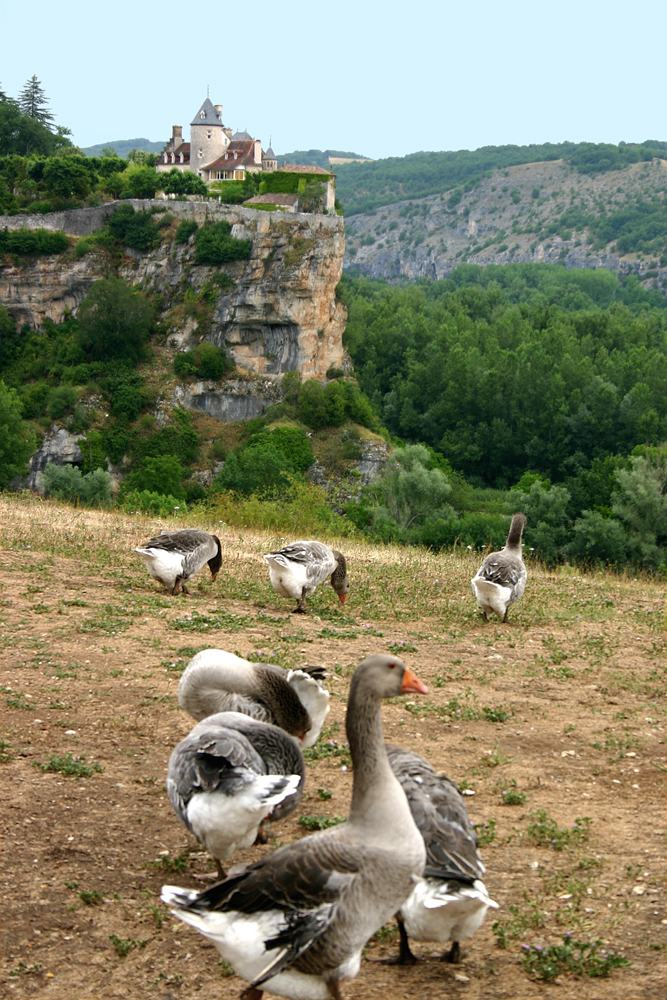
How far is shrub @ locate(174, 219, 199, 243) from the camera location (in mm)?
91000

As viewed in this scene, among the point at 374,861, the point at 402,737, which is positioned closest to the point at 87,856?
the point at 374,861

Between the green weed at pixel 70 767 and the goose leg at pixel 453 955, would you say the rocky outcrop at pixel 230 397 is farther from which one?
the goose leg at pixel 453 955

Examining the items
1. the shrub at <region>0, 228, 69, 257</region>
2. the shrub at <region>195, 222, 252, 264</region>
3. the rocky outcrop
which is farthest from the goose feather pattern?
the shrub at <region>0, 228, 69, 257</region>

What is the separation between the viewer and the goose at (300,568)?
42.9ft

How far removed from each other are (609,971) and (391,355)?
4547 inches

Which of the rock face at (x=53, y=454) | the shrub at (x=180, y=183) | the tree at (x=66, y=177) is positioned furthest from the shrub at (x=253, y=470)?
the tree at (x=66, y=177)

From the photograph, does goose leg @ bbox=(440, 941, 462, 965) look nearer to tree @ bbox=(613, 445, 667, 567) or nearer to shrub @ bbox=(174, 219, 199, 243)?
tree @ bbox=(613, 445, 667, 567)

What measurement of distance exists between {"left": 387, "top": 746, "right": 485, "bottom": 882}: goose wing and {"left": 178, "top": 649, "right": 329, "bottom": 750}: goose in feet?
4.45

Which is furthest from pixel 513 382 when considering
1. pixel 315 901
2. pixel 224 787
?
pixel 315 901

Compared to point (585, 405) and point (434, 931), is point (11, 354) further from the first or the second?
point (434, 931)

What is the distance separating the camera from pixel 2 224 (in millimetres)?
93062

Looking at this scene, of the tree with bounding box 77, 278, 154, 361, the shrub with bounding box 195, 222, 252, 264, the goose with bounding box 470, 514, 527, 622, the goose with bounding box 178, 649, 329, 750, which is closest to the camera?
the goose with bounding box 178, 649, 329, 750

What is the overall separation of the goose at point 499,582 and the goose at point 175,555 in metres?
A: 4.04

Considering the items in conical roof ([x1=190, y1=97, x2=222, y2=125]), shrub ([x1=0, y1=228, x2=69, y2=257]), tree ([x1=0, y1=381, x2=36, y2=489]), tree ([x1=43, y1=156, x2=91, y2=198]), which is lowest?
tree ([x1=0, y1=381, x2=36, y2=489])
